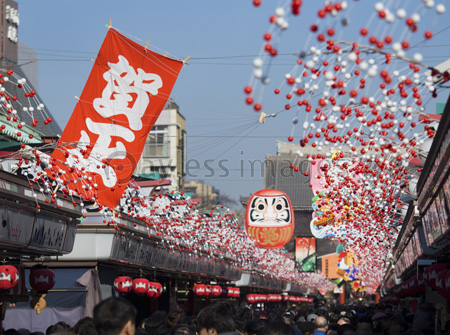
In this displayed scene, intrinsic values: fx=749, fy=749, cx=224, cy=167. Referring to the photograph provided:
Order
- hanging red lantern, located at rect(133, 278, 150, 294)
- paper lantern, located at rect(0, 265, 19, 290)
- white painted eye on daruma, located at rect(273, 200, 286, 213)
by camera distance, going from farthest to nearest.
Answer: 1. white painted eye on daruma, located at rect(273, 200, 286, 213)
2. hanging red lantern, located at rect(133, 278, 150, 294)
3. paper lantern, located at rect(0, 265, 19, 290)

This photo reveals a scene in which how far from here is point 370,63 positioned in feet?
21.7

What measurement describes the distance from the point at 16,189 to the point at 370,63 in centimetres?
610

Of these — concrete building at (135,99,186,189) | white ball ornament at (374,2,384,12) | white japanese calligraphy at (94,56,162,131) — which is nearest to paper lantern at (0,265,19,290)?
white japanese calligraphy at (94,56,162,131)

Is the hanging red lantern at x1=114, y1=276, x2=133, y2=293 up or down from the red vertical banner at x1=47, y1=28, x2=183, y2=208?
down

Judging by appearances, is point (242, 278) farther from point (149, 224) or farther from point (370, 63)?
point (370, 63)

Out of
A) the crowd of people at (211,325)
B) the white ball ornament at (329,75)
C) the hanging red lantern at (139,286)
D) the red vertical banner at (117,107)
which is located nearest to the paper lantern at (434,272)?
the crowd of people at (211,325)

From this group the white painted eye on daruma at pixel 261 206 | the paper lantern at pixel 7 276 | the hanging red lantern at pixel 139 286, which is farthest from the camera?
the white painted eye on daruma at pixel 261 206

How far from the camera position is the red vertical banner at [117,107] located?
46.1 feet

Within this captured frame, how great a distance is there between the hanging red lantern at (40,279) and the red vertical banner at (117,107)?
1.66 m

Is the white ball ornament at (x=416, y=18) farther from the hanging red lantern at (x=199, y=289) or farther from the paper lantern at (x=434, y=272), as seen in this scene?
the hanging red lantern at (x=199, y=289)

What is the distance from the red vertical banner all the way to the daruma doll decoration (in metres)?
14.3

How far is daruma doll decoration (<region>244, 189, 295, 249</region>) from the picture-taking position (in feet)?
92.8

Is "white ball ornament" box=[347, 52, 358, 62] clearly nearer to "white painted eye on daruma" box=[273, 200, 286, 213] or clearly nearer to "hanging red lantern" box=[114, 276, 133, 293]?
"hanging red lantern" box=[114, 276, 133, 293]

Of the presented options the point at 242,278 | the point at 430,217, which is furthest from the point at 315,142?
the point at 242,278
